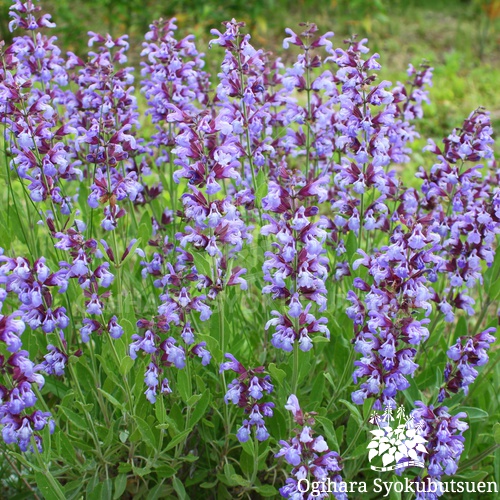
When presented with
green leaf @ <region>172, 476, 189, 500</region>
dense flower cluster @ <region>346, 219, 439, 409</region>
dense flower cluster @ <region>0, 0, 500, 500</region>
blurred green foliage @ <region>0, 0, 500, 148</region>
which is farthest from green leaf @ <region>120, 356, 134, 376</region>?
blurred green foliage @ <region>0, 0, 500, 148</region>

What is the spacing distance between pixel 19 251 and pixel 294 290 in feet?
11.0

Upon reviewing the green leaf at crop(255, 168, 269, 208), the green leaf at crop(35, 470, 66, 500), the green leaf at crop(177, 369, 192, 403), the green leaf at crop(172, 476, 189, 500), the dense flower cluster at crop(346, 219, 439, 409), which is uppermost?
the green leaf at crop(255, 168, 269, 208)

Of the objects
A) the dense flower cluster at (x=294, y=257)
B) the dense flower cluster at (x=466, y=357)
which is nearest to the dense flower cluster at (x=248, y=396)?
the dense flower cluster at (x=294, y=257)

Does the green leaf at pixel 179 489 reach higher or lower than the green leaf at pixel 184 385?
lower

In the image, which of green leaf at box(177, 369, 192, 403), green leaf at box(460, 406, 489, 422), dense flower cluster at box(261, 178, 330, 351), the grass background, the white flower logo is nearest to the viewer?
dense flower cluster at box(261, 178, 330, 351)

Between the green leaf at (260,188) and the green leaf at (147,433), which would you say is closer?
the green leaf at (147,433)

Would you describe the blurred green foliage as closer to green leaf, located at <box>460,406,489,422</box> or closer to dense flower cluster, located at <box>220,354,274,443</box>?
green leaf, located at <box>460,406,489,422</box>

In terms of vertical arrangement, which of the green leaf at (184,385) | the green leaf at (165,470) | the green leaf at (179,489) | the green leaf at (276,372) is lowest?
the green leaf at (179,489)

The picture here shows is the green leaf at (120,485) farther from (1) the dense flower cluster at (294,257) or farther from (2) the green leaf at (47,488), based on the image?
(1) the dense flower cluster at (294,257)

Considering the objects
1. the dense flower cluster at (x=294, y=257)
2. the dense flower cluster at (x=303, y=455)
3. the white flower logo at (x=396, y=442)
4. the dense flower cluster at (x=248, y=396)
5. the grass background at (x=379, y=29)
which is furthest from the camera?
the grass background at (x=379, y=29)

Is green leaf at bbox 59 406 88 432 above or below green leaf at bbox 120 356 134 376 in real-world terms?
below

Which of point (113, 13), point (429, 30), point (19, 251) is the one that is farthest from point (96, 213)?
point (429, 30)

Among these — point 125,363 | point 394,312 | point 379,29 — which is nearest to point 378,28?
point 379,29

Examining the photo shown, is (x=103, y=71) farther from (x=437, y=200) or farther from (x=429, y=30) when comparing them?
(x=429, y=30)
